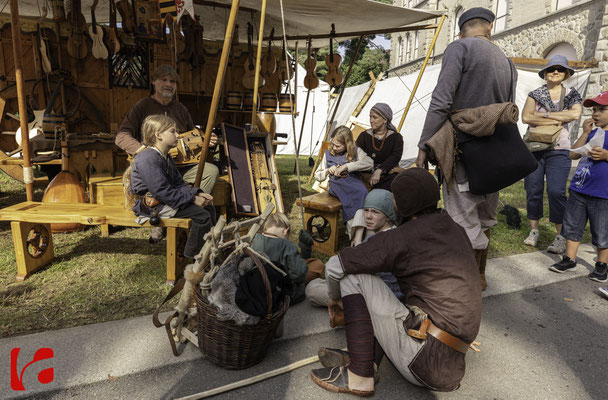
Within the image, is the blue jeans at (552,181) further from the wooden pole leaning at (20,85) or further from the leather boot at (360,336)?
the wooden pole leaning at (20,85)

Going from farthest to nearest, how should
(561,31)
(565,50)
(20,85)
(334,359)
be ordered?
(565,50) < (561,31) < (20,85) < (334,359)

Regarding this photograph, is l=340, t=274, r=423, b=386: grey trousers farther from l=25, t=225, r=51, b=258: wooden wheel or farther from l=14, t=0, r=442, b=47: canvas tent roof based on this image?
l=14, t=0, r=442, b=47: canvas tent roof

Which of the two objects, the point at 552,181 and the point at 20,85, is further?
the point at 552,181

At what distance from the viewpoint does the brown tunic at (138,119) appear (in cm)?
367

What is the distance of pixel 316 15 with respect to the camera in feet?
17.7

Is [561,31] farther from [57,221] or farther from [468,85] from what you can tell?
[57,221]

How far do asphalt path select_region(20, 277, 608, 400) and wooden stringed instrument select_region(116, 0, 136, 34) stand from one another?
5191 millimetres

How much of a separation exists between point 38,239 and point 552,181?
484 centimetres

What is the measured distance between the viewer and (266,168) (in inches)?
190

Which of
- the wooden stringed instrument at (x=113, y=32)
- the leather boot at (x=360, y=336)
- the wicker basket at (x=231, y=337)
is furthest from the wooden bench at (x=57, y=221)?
the wooden stringed instrument at (x=113, y=32)

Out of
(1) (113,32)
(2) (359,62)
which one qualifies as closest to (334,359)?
(1) (113,32)

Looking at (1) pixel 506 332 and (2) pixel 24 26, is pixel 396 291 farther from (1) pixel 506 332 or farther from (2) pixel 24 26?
(2) pixel 24 26

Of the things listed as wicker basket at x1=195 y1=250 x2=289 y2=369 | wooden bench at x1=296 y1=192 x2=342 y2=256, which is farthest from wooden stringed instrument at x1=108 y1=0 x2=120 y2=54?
wicker basket at x1=195 y1=250 x2=289 y2=369

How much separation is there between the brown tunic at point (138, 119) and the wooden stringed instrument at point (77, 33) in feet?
8.11
